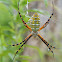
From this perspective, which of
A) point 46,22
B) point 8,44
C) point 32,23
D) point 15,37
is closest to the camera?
point 32,23

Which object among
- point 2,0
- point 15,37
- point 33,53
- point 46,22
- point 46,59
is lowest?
point 46,59

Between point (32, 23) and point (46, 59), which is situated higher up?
point (32, 23)

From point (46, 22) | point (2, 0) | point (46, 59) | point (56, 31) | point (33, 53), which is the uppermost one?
point (2, 0)

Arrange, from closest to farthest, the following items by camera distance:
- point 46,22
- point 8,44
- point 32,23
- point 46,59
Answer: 1. point 32,23
2. point 46,22
3. point 8,44
4. point 46,59

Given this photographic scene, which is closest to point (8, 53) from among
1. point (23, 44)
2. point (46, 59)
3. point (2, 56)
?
point (2, 56)

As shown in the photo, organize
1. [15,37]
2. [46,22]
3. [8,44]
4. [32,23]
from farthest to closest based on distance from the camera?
[15,37] < [8,44] < [46,22] < [32,23]

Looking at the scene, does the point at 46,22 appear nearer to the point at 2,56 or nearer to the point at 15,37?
the point at 15,37

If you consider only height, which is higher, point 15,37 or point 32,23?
point 32,23

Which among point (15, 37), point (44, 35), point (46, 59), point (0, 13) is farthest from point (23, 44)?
point (46, 59)

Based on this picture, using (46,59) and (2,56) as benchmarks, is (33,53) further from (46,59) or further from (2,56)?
(2,56)

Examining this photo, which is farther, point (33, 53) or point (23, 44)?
point (33, 53)
